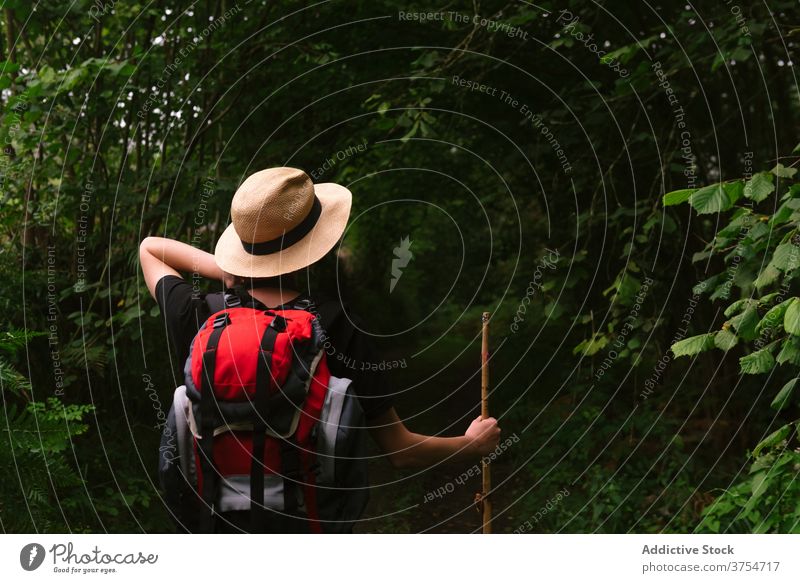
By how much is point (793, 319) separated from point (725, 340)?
35 cm

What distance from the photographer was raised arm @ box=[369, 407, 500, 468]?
2080mm

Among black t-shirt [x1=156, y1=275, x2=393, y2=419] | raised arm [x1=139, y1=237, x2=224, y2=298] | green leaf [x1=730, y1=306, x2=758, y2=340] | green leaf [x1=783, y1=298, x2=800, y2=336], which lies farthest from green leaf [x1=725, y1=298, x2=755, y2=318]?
raised arm [x1=139, y1=237, x2=224, y2=298]

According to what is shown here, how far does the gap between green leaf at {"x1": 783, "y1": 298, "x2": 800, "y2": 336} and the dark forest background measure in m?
0.84

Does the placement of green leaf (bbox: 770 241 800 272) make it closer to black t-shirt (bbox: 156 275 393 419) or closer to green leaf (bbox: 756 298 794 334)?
green leaf (bbox: 756 298 794 334)

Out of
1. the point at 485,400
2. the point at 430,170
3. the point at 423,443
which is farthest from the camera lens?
the point at 430,170

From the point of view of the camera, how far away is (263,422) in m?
1.87

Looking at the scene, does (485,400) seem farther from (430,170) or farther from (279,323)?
(430,170)

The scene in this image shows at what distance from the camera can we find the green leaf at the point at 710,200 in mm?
2504

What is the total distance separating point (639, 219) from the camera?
4.72m

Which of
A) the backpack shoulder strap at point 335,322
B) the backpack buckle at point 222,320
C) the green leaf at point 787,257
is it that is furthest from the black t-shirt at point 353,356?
the green leaf at point 787,257

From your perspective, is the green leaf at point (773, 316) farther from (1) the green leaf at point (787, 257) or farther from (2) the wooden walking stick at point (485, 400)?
(2) the wooden walking stick at point (485, 400)

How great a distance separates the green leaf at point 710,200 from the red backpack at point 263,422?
1287mm

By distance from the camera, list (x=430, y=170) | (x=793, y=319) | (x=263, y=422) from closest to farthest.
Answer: (x=263, y=422)
(x=793, y=319)
(x=430, y=170)

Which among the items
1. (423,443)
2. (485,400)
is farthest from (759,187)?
(423,443)
